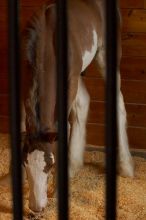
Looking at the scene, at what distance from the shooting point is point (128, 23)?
331 cm

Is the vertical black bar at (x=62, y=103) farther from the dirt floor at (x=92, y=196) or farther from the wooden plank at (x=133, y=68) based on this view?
the wooden plank at (x=133, y=68)

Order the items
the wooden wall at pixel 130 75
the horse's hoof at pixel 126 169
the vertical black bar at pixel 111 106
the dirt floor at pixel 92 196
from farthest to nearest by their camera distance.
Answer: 1. the wooden wall at pixel 130 75
2. the horse's hoof at pixel 126 169
3. the dirt floor at pixel 92 196
4. the vertical black bar at pixel 111 106

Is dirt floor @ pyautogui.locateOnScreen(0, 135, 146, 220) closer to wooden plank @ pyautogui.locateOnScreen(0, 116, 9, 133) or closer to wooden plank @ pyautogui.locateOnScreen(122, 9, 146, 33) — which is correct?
wooden plank @ pyautogui.locateOnScreen(0, 116, 9, 133)

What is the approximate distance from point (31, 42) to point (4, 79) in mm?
1122

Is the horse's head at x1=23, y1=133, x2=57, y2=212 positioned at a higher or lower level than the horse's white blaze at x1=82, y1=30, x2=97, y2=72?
lower

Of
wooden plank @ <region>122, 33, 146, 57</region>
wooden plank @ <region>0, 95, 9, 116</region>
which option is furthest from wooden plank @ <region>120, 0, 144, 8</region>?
wooden plank @ <region>0, 95, 9, 116</region>

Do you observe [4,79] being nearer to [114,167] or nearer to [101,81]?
[101,81]

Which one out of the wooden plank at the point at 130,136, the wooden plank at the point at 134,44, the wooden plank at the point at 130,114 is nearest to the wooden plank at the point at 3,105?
the wooden plank at the point at 130,114

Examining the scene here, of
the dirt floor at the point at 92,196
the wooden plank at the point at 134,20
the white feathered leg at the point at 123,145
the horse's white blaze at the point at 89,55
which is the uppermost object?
the wooden plank at the point at 134,20

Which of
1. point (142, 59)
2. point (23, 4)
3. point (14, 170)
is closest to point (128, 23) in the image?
point (142, 59)

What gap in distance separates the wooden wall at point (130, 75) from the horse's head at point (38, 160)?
979 mm

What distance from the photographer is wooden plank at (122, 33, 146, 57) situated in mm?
3311

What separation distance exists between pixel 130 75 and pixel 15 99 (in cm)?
265

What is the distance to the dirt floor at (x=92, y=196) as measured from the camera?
265cm
